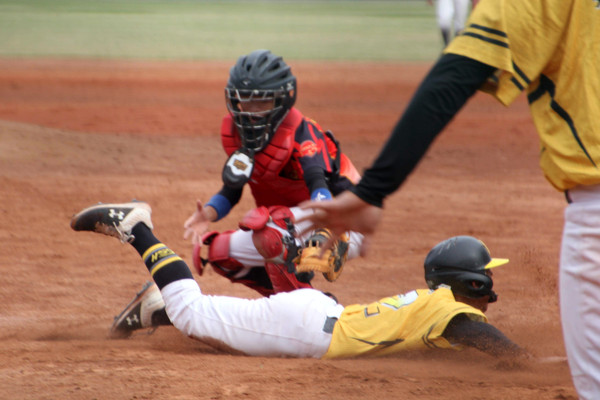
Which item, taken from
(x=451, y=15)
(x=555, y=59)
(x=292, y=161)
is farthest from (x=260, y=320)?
(x=451, y=15)

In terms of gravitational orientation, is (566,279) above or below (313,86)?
above

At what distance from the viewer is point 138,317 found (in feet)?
12.8

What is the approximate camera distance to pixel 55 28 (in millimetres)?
→ 27188

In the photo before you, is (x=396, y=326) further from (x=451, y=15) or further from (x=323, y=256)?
(x=451, y=15)

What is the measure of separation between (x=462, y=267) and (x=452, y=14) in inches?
430

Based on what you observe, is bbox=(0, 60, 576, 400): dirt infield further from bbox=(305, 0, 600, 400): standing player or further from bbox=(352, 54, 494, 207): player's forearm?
bbox=(352, 54, 494, 207): player's forearm

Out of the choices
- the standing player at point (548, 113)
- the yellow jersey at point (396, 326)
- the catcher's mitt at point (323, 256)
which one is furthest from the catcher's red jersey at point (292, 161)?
the standing player at point (548, 113)

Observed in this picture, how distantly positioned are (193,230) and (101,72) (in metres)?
15.1

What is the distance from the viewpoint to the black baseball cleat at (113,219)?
3.77 meters

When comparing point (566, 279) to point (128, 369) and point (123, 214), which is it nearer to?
point (128, 369)

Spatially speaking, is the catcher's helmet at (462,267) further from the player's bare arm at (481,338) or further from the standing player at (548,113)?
the standing player at (548,113)

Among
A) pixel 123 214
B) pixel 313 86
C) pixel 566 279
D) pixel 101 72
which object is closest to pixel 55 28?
pixel 101 72

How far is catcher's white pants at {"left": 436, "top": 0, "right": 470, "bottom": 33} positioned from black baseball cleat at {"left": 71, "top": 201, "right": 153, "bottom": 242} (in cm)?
993

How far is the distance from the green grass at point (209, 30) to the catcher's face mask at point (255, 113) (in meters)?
17.7
